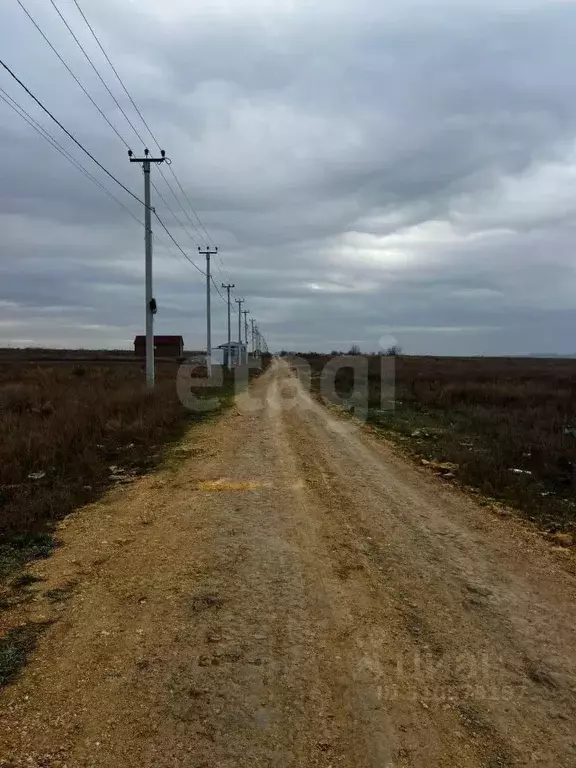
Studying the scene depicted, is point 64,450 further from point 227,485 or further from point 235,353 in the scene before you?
point 235,353

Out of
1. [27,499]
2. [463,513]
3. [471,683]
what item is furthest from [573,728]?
[27,499]

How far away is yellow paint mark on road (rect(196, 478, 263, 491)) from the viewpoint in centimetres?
793

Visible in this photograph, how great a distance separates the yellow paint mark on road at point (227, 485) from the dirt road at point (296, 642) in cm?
73

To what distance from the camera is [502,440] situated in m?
11.9

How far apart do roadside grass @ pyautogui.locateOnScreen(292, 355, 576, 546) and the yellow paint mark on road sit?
3325 mm

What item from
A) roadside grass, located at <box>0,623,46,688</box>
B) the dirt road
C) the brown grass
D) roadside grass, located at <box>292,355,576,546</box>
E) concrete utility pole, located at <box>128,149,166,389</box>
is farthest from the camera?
concrete utility pole, located at <box>128,149,166,389</box>

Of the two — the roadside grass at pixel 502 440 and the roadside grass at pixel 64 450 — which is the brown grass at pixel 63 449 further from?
the roadside grass at pixel 502 440

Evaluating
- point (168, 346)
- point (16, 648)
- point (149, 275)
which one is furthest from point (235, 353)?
point (16, 648)

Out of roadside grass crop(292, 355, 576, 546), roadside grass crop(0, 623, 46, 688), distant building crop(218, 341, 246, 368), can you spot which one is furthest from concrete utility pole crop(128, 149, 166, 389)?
distant building crop(218, 341, 246, 368)

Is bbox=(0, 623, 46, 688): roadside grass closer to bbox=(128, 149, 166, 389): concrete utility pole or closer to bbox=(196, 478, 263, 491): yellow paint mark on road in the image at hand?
bbox=(196, 478, 263, 491): yellow paint mark on road

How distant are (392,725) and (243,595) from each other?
70.3 inches

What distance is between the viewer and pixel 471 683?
337cm

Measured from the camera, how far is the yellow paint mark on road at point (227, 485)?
7926 millimetres

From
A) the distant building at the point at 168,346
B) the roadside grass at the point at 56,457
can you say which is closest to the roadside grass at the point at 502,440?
the roadside grass at the point at 56,457
